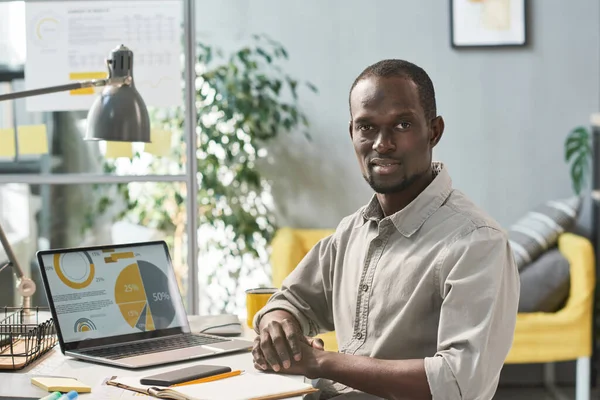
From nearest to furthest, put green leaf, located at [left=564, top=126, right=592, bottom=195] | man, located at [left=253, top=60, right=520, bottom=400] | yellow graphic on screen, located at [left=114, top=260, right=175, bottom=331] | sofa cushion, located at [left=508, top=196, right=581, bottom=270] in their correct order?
man, located at [left=253, top=60, right=520, bottom=400]
yellow graphic on screen, located at [left=114, top=260, right=175, bottom=331]
sofa cushion, located at [left=508, top=196, right=581, bottom=270]
green leaf, located at [left=564, top=126, right=592, bottom=195]

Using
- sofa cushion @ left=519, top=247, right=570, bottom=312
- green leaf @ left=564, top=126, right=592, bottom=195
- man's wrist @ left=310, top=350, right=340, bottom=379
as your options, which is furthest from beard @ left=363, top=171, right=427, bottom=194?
green leaf @ left=564, top=126, right=592, bottom=195

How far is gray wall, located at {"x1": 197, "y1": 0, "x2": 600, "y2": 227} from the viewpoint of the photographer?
4.03 m

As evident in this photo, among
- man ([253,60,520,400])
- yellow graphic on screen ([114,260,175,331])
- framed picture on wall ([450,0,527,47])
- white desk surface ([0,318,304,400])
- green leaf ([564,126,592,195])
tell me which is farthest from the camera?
framed picture on wall ([450,0,527,47])

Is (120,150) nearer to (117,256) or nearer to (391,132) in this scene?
(117,256)

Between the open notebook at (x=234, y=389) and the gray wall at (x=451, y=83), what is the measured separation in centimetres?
265

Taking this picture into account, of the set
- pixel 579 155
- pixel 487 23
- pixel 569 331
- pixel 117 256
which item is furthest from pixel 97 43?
pixel 579 155

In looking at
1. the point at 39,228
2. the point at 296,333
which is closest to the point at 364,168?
the point at 296,333

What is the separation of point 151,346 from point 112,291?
0.49ft

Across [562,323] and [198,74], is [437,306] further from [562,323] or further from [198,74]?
[198,74]

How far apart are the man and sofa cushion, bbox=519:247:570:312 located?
1976 millimetres

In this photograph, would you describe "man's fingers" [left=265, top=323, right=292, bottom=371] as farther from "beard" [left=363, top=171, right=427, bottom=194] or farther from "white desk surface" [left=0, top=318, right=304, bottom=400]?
"beard" [left=363, top=171, right=427, bottom=194]

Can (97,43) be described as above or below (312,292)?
above

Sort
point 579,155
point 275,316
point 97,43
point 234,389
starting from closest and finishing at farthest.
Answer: point 234,389
point 275,316
point 97,43
point 579,155

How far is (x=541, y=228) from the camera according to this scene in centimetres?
363
